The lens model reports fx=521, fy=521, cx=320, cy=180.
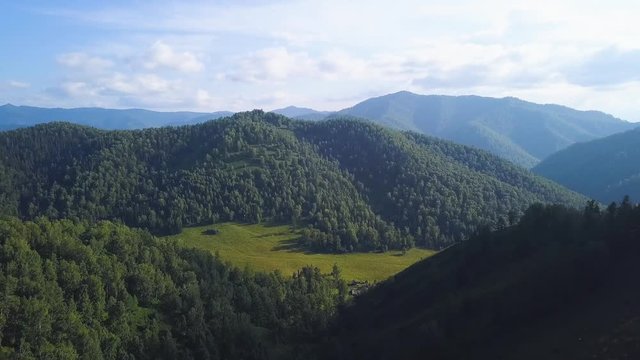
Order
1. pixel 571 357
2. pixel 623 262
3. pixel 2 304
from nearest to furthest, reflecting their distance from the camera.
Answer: pixel 571 357 < pixel 623 262 < pixel 2 304

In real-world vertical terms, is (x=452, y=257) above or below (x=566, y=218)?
below

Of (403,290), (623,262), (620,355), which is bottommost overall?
(403,290)

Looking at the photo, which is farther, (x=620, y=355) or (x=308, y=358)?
(x=308, y=358)

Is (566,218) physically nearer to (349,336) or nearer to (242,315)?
(349,336)

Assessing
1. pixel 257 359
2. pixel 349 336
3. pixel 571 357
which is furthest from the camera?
pixel 349 336

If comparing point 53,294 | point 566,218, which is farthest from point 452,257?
point 53,294
